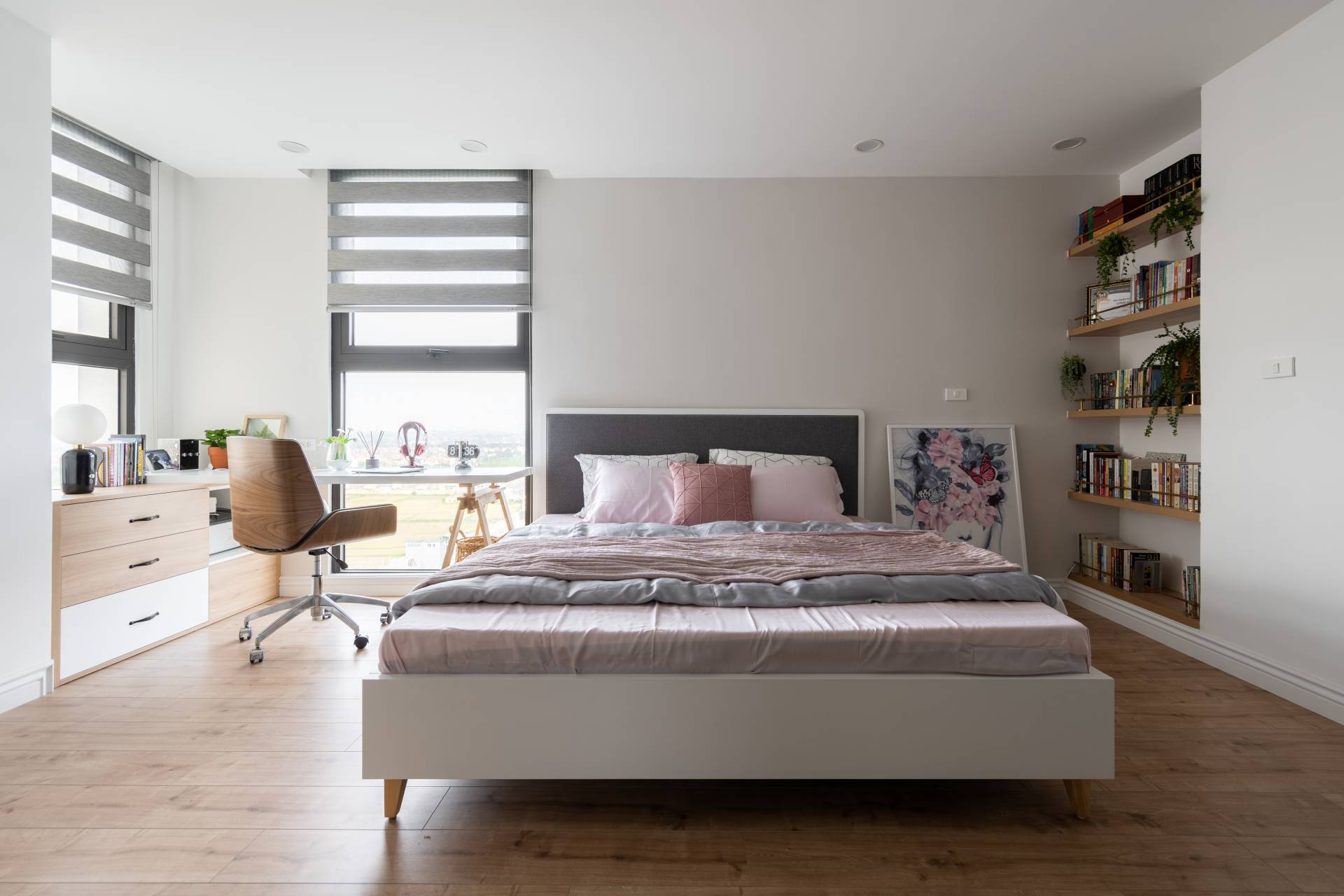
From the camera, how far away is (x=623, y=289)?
381 centimetres

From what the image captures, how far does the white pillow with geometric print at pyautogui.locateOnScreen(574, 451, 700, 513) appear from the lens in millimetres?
3545

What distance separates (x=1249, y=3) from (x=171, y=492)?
4783 millimetres

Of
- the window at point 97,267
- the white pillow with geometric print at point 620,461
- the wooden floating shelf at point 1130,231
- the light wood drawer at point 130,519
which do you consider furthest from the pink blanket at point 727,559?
the window at point 97,267

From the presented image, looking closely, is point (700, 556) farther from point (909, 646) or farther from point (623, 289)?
point (623, 289)

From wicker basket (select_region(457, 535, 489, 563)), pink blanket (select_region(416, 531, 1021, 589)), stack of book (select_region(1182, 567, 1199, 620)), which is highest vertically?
pink blanket (select_region(416, 531, 1021, 589))

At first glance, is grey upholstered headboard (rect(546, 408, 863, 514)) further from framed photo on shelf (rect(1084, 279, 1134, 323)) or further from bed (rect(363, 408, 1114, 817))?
bed (rect(363, 408, 1114, 817))

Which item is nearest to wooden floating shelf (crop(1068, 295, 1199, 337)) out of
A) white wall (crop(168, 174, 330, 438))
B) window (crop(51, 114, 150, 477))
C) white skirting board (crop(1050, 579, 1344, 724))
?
white skirting board (crop(1050, 579, 1344, 724))

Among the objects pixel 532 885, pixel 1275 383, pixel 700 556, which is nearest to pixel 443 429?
pixel 700 556

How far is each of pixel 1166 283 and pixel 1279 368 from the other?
87 centimetres

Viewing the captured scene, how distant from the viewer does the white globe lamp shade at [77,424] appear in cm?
272

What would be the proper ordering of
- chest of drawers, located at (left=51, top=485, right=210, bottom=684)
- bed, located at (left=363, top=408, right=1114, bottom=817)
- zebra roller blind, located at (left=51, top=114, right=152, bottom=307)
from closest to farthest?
bed, located at (left=363, top=408, right=1114, bottom=817) → chest of drawers, located at (left=51, top=485, right=210, bottom=684) → zebra roller blind, located at (left=51, top=114, right=152, bottom=307)

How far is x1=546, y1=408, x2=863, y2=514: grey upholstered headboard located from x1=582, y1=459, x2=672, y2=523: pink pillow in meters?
0.36

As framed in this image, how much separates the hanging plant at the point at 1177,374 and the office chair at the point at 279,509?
12.5 ft

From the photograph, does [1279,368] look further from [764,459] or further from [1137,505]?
[764,459]
